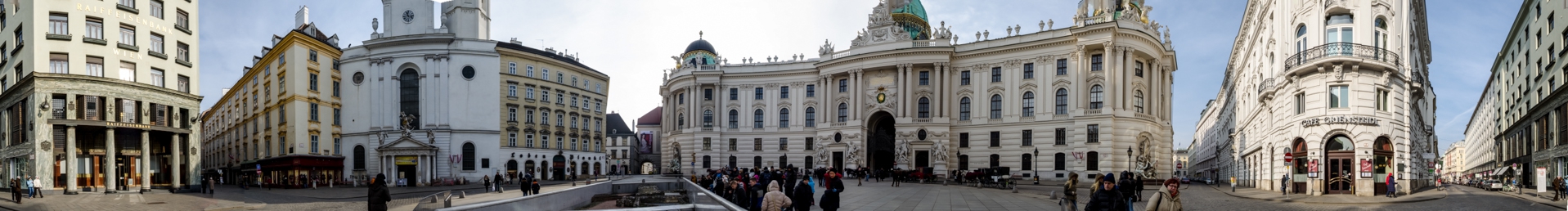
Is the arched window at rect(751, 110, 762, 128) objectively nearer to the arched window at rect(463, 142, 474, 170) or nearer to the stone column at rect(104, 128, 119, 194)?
the arched window at rect(463, 142, 474, 170)

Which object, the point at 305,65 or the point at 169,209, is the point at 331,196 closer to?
the point at 169,209

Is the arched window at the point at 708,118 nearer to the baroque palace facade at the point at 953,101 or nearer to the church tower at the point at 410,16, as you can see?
the baroque palace facade at the point at 953,101

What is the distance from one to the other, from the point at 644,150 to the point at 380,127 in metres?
74.4

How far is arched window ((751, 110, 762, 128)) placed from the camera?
251 feet

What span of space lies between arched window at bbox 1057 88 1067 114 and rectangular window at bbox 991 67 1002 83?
4370mm

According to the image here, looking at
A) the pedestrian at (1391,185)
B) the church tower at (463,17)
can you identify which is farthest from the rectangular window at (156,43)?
the pedestrian at (1391,185)

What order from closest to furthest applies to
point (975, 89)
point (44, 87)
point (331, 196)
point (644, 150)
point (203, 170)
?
point (44, 87) < point (331, 196) < point (975, 89) < point (203, 170) < point (644, 150)

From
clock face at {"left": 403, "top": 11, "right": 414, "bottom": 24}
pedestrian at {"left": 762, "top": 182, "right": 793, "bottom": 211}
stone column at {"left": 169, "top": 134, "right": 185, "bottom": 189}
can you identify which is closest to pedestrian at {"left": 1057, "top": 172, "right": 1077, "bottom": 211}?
pedestrian at {"left": 762, "top": 182, "right": 793, "bottom": 211}

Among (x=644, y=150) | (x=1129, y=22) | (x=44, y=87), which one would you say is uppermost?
(x=1129, y=22)

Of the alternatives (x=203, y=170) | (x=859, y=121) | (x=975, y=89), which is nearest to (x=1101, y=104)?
(x=975, y=89)

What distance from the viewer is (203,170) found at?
87500 millimetres

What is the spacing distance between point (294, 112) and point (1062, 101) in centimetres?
4921

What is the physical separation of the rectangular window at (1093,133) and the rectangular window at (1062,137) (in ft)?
5.88

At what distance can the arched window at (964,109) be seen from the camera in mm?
65875
